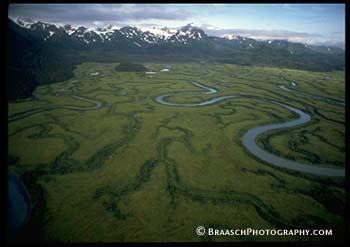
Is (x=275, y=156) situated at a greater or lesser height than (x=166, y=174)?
greater

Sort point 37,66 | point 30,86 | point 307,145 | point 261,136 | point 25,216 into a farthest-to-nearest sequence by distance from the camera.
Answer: point 37,66 < point 30,86 < point 261,136 < point 307,145 < point 25,216

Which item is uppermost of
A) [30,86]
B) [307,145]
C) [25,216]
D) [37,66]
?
[37,66]

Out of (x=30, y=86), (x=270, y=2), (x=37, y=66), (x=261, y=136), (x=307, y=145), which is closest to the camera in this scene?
(x=270, y=2)

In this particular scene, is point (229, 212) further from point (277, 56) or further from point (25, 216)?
point (277, 56)

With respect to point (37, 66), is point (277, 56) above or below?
above

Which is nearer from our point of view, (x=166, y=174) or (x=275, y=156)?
(x=166, y=174)

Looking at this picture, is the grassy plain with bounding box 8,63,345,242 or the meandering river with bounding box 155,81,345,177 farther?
the meandering river with bounding box 155,81,345,177

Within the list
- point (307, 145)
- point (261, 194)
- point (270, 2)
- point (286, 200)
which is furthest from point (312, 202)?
point (270, 2)

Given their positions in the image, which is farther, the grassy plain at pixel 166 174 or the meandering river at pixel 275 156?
the meandering river at pixel 275 156
